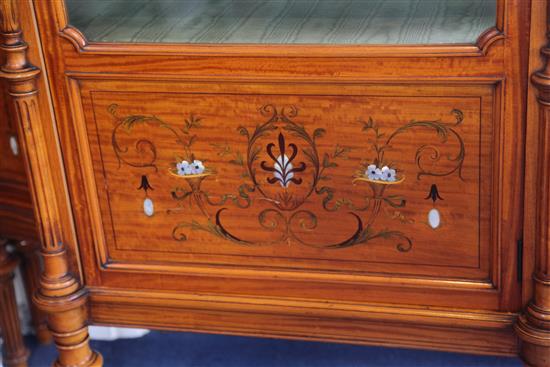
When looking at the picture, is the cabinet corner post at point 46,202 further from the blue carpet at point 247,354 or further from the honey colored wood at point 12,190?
the blue carpet at point 247,354

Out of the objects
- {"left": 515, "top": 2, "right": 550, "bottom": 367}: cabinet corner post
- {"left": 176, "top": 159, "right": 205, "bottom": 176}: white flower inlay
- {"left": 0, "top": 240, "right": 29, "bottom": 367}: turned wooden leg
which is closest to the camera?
{"left": 515, "top": 2, "right": 550, "bottom": 367}: cabinet corner post

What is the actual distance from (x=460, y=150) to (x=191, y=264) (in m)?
0.33

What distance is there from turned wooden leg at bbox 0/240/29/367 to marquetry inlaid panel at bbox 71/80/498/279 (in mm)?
278

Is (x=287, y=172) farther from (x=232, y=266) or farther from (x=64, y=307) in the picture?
(x=64, y=307)

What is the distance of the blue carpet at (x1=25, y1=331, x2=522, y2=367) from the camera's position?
4.08ft

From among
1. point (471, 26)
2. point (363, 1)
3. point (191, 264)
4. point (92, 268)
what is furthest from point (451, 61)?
point (92, 268)

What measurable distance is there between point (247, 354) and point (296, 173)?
440 millimetres

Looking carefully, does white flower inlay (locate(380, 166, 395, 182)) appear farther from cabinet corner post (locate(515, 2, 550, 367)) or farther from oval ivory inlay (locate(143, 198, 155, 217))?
oval ivory inlay (locate(143, 198, 155, 217))

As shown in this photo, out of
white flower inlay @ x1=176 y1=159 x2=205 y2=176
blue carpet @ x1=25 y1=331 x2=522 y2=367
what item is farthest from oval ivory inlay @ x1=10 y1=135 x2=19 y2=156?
blue carpet @ x1=25 y1=331 x2=522 y2=367

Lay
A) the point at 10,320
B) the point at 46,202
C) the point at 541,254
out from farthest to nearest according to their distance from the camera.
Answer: the point at 10,320 → the point at 46,202 → the point at 541,254

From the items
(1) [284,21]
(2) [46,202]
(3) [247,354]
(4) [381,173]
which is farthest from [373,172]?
(3) [247,354]

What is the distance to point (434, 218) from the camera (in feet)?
3.03

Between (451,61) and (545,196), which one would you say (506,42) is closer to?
(451,61)

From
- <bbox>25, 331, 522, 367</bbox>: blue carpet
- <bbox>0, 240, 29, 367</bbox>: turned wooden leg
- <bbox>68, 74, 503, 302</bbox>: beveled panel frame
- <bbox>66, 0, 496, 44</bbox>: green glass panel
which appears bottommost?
<bbox>25, 331, 522, 367</bbox>: blue carpet
